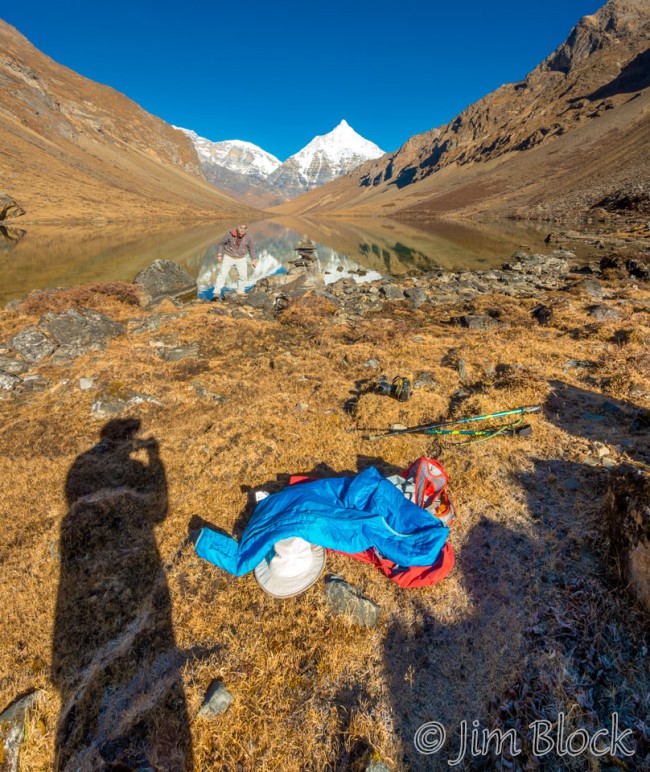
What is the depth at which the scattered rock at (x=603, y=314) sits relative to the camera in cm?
1350

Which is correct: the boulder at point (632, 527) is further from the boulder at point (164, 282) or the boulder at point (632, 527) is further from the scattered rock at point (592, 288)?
the boulder at point (164, 282)

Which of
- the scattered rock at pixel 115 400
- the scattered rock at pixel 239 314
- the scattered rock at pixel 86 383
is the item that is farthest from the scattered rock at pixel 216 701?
the scattered rock at pixel 239 314

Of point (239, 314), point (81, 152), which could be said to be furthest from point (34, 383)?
point (81, 152)

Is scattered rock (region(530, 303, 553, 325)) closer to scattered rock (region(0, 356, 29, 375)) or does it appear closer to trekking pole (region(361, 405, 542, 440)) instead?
trekking pole (region(361, 405, 542, 440))

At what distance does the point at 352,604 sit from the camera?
4.21 metres

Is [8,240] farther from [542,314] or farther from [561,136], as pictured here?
[561,136]

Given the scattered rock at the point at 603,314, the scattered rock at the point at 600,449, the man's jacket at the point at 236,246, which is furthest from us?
the man's jacket at the point at 236,246

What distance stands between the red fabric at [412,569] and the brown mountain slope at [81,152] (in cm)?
9213

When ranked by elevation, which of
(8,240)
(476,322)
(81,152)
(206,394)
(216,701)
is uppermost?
(81,152)

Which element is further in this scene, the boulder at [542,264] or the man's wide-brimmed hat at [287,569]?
the boulder at [542,264]

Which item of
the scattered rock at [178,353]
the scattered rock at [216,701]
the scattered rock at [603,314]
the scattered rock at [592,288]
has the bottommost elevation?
the scattered rock at [216,701]

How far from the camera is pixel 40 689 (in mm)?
3512

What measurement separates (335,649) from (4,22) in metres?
288

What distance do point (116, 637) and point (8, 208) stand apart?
85.9 metres
